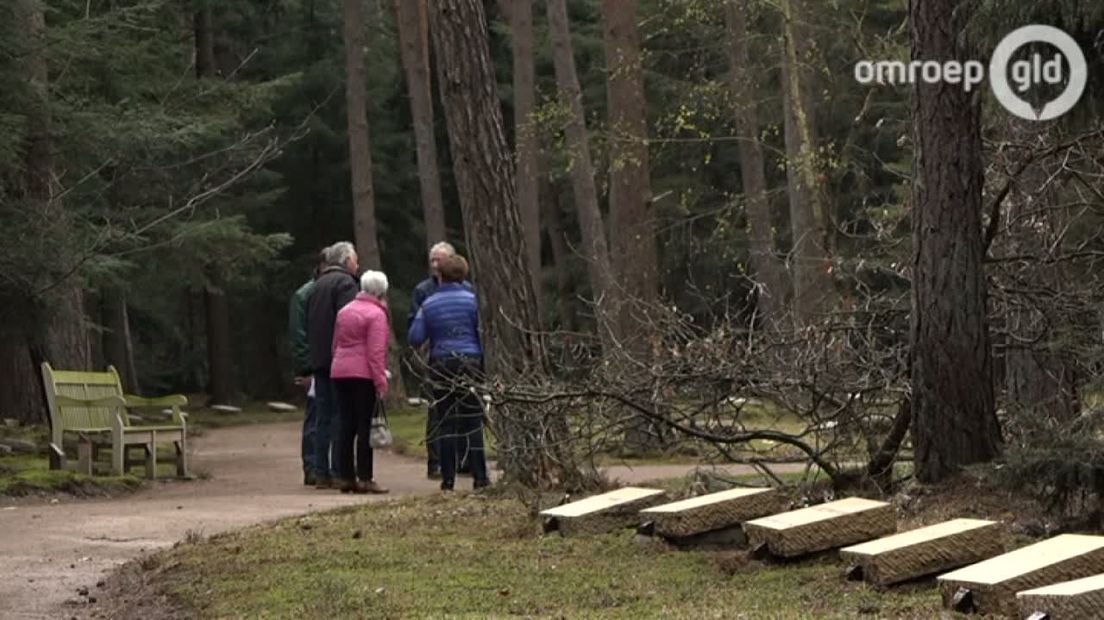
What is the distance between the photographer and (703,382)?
36.8 ft

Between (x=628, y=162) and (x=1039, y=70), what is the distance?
1537 cm

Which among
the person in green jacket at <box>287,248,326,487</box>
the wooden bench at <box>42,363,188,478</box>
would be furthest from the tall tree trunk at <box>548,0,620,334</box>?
the person in green jacket at <box>287,248,326,487</box>

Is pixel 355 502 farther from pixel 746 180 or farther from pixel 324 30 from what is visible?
pixel 324 30

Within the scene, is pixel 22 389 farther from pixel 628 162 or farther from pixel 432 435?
pixel 432 435

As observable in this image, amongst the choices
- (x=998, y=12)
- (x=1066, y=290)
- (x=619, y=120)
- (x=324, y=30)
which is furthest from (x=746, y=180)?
(x=998, y=12)

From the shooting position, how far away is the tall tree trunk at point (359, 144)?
36031 mm

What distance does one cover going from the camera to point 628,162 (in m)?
24.2

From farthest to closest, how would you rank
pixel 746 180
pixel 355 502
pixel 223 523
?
pixel 746 180, pixel 355 502, pixel 223 523

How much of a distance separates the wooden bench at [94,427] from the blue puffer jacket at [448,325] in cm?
412

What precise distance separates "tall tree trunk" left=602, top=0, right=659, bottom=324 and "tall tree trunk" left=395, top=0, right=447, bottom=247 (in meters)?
10.0

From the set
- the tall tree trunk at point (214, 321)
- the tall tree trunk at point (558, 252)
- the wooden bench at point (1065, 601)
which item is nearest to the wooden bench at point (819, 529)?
the wooden bench at point (1065, 601)

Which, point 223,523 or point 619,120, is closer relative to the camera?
point 223,523

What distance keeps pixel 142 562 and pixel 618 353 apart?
3016mm

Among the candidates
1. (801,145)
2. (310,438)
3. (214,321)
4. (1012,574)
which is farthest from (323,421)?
(214,321)
